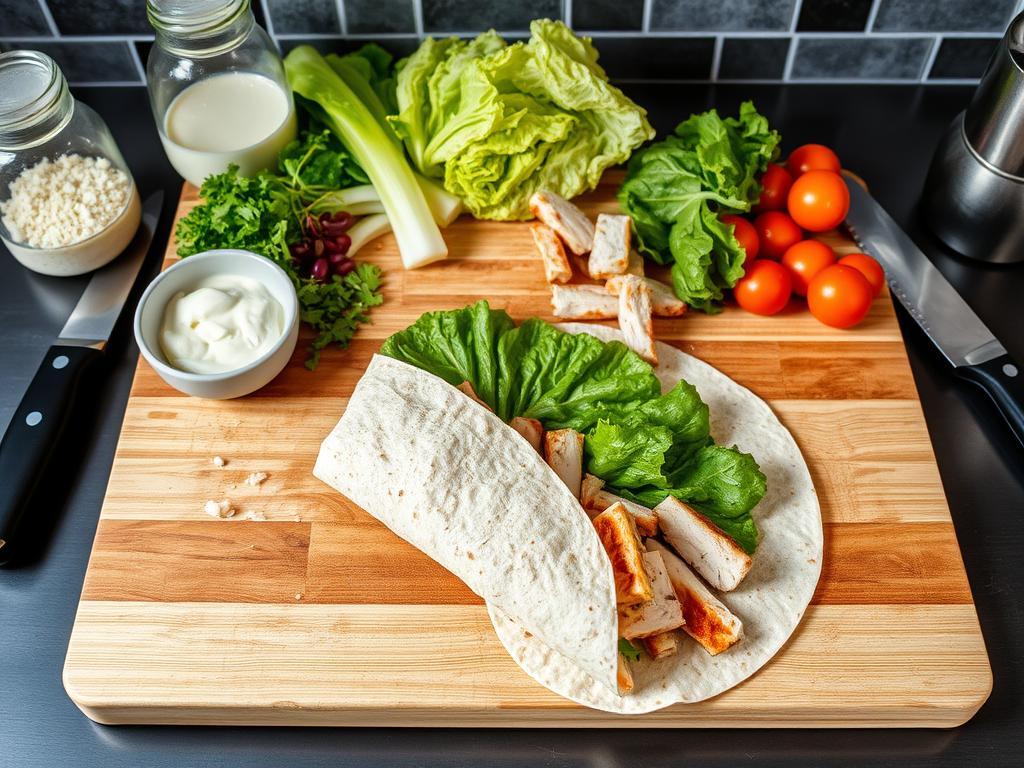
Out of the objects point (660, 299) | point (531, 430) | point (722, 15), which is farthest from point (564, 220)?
point (722, 15)

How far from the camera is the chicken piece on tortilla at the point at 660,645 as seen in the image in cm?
204

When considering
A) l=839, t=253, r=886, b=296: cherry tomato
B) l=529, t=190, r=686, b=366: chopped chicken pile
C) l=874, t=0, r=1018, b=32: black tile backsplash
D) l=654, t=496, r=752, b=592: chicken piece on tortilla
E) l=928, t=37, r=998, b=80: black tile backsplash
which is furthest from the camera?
l=928, t=37, r=998, b=80: black tile backsplash

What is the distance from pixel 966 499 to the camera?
2434 millimetres

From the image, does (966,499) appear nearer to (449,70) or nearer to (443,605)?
(443,605)

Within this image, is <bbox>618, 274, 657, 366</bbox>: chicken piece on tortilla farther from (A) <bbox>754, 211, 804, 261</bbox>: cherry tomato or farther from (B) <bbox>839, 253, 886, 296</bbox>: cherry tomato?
(B) <bbox>839, 253, 886, 296</bbox>: cherry tomato

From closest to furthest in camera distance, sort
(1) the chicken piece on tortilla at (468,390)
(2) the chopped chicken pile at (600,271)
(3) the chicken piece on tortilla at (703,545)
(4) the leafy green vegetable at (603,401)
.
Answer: (3) the chicken piece on tortilla at (703,545)
(4) the leafy green vegetable at (603,401)
(1) the chicken piece on tortilla at (468,390)
(2) the chopped chicken pile at (600,271)

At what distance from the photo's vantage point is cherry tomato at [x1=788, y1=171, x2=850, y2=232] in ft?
8.76

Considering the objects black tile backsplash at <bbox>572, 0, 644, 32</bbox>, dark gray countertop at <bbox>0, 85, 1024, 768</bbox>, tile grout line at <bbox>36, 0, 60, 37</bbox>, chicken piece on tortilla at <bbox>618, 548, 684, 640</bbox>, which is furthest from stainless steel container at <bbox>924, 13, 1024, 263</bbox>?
tile grout line at <bbox>36, 0, 60, 37</bbox>

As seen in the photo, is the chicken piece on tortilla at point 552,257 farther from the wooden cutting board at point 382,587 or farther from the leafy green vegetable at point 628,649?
the leafy green vegetable at point 628,649

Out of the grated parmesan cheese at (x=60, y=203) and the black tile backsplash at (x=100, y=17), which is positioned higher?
the black tile backsplash at (x=100, y=17)

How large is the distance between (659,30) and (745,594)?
1959mm

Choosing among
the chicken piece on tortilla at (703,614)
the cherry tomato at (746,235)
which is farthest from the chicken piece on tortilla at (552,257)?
the chicken piece on tortilla at (703,614)

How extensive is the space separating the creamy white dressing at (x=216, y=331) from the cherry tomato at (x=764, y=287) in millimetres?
1333

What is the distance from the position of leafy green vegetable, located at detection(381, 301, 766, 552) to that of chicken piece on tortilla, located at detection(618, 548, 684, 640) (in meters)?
0.26
